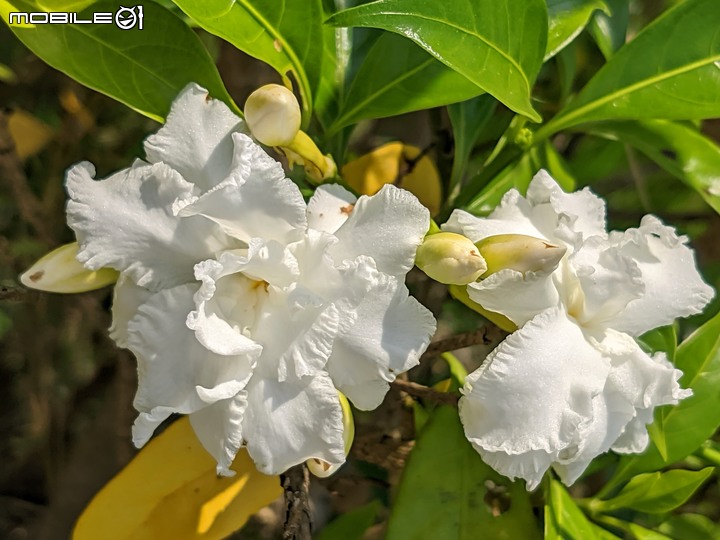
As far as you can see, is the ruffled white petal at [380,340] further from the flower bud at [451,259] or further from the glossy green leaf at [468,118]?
the glossy green leaf at [468,118]

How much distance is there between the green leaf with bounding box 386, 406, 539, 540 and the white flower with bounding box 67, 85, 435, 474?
0.62 ft

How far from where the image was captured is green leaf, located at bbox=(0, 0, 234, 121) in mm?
625

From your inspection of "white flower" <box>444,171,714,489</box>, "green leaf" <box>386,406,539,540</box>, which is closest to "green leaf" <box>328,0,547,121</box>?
"white flower" <box>444,171,714,489</box>

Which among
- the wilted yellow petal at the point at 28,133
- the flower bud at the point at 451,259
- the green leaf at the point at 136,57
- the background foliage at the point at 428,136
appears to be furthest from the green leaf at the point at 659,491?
the wilted yellow petal at the point at 28,133

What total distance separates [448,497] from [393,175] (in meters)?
0.41

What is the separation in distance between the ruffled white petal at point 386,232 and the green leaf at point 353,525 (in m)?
0.53

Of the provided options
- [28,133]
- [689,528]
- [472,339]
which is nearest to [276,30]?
[472,339]

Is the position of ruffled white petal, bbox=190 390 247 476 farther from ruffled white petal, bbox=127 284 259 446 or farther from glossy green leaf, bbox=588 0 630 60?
glossy green leaf, bbox=588 0 630 60

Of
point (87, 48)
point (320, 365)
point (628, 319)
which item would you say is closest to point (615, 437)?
point (628, 319)

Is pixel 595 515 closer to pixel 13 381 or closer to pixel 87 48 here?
pixel 87 48

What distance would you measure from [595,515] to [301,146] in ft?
1.89

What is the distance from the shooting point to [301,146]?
0.63m

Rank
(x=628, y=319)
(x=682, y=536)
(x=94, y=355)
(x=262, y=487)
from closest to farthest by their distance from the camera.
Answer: (x=628, y=319) → (x=262, y=487) → (x=682, y=536) → (x=94, y=355)

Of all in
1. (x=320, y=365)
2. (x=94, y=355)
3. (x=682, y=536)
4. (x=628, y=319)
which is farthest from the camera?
(x=94, y=355)
